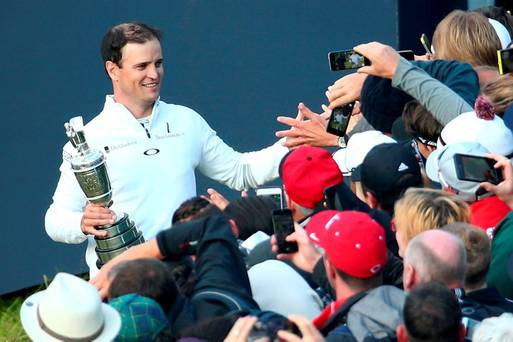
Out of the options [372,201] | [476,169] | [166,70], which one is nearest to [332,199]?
[372,201]

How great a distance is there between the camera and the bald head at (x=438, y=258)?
11.8 feet

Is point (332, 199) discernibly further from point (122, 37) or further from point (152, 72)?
point (122, 37)

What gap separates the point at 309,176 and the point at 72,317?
4.37 feet

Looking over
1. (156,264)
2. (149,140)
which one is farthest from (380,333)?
(149,140)

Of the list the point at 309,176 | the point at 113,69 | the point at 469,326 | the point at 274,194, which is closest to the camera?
the point at 469,326

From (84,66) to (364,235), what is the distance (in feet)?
13.3

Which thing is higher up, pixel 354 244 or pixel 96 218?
pixel 354 244

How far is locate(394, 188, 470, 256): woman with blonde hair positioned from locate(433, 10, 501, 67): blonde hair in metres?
1.53

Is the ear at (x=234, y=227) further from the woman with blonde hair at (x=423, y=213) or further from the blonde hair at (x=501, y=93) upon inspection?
the blonde hair at (x=501, y=93)

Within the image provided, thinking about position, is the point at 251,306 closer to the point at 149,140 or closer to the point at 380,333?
the point at 380,333

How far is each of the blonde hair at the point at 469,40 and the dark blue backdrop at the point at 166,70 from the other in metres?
2.24

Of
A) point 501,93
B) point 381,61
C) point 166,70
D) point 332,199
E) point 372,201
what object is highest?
point 381,61

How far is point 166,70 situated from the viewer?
749 cm

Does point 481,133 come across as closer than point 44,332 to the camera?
No
